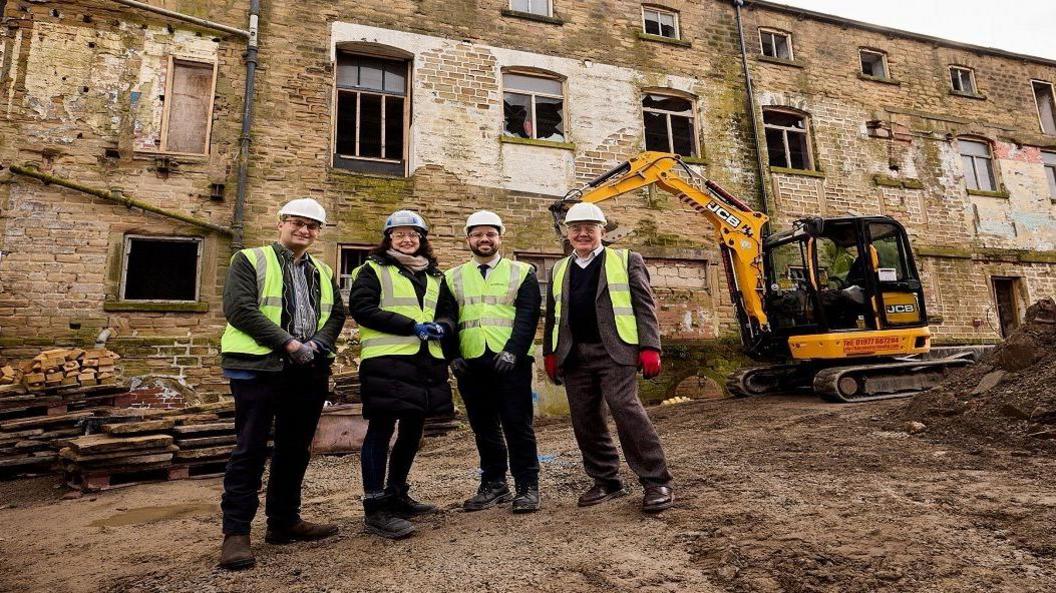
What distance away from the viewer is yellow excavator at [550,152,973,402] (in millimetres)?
8195

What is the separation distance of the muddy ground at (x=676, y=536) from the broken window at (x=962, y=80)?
13976 millimetres

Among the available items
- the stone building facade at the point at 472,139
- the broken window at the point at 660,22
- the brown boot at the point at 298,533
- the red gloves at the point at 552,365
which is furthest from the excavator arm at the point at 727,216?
the brown boot at the point at 298,533

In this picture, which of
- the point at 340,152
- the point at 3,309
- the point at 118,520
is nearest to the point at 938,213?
the point at 340,152

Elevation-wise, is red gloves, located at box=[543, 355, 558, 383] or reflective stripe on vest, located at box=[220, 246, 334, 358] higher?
reflective stripe on vest, located at box=[220, 246, 334, 358]

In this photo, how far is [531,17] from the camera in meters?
11.4

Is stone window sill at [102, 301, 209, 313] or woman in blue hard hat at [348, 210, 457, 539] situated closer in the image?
woman in blue hard hat at [348, 210, 457, 539]

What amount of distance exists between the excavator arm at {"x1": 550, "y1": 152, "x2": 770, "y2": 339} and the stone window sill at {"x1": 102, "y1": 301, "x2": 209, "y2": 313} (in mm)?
5591

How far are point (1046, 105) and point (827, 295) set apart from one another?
43.7ft

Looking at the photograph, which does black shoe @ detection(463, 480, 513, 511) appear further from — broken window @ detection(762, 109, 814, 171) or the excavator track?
broken window @ detection(762, 109, 814, 171)

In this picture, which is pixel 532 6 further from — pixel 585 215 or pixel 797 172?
pixel 585 215

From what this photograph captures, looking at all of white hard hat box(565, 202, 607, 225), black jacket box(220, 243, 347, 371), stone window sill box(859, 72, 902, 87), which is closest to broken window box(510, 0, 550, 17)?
stone window sill box(859, 72, 902, 87)

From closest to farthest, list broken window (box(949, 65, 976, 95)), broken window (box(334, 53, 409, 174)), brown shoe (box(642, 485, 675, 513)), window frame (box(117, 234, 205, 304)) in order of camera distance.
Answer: brown shoe (box(642, 485, 675, 513)) → window frame (box(117, 234, 205, 304)) → broken window (box(334, 53, 409, 174)) → broken window (box(949, 65, 976, 95))

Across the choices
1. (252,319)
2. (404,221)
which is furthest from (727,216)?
(252,319)

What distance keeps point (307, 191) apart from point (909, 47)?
581 inches
